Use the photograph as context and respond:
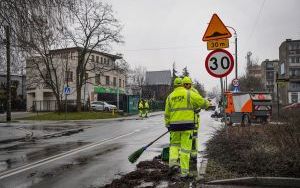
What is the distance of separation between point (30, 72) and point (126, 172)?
4598 centimetres

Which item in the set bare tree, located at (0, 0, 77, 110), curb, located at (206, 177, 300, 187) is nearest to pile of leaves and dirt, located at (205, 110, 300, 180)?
curb, located at (206, 177, 300, 187)

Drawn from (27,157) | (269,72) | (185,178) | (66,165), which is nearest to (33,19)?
(27,157)

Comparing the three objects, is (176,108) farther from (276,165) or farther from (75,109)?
(75,109)

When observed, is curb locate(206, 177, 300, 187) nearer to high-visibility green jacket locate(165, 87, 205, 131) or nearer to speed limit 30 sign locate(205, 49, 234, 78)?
high-visibility green jacket locate(165, 87, 205, 131)

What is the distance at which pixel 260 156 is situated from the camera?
8.97 meters

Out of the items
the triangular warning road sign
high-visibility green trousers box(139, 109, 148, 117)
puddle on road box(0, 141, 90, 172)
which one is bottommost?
puddle on road box(0, 141, 90, 172)

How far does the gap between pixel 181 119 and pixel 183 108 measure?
0.22 m

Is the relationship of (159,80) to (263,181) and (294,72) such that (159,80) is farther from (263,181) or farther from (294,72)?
(263,181)

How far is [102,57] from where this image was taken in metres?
77.9

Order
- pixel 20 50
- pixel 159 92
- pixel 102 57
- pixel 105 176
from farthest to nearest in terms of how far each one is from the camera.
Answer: pixel 159 92
pixel 102 57
pixel 20 50
pixel 105 176

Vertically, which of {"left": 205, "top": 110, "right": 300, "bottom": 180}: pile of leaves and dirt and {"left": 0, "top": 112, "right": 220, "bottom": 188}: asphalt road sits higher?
{"left": 205, "top": 110, "right": 300, "bottom": 180}: pile of leaves and dirt

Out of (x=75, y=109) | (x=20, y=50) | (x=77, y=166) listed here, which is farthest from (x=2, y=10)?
(x=75, y=109)

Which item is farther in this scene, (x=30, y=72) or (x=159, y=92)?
(x=159, y=92)

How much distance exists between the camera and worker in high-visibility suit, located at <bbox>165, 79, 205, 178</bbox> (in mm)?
8555
